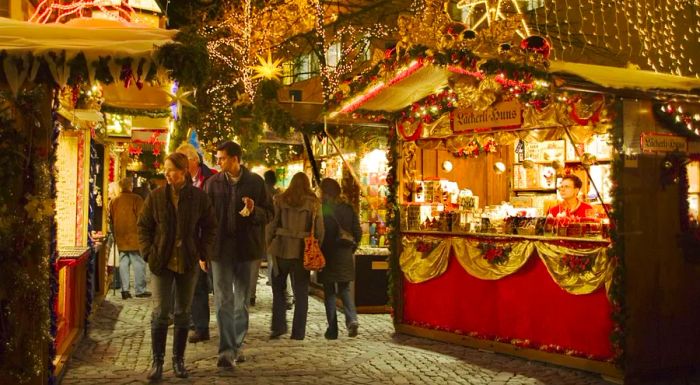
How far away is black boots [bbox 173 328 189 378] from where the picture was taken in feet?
23.6

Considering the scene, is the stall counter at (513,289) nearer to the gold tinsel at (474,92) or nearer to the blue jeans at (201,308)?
the gold tinsel at (474,92)

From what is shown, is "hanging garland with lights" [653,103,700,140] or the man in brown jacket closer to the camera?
"hanging garland with lights" [653,103,700,140]

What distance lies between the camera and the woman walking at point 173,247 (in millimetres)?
6957

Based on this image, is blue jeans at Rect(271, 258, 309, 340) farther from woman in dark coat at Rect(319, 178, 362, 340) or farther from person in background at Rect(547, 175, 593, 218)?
person in background at Rect(547, 175, 593, 218)

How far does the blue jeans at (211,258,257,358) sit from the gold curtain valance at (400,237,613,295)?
2.70 m

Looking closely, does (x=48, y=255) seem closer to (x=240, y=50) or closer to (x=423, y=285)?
(x=423, y=285)

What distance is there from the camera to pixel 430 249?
9789 mm

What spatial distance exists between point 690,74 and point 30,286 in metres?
15.3

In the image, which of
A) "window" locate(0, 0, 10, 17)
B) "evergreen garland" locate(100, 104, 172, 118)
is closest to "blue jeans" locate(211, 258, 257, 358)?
"window" locate(0, 0, 10, 17)

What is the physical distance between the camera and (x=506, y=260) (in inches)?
346

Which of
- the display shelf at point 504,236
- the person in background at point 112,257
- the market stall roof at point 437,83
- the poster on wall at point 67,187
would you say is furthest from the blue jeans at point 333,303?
the person in background at point 112,257

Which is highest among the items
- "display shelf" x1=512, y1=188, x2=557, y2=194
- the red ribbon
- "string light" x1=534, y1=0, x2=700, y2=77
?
"string light" x1=534, y1=0, x2=700, y2=77

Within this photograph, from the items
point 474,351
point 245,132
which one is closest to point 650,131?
point 474,351

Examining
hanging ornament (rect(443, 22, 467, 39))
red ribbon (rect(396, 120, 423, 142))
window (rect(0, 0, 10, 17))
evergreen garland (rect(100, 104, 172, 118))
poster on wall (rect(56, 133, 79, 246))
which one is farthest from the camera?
evergreen garland (rect(100, 104, 172, 118))
